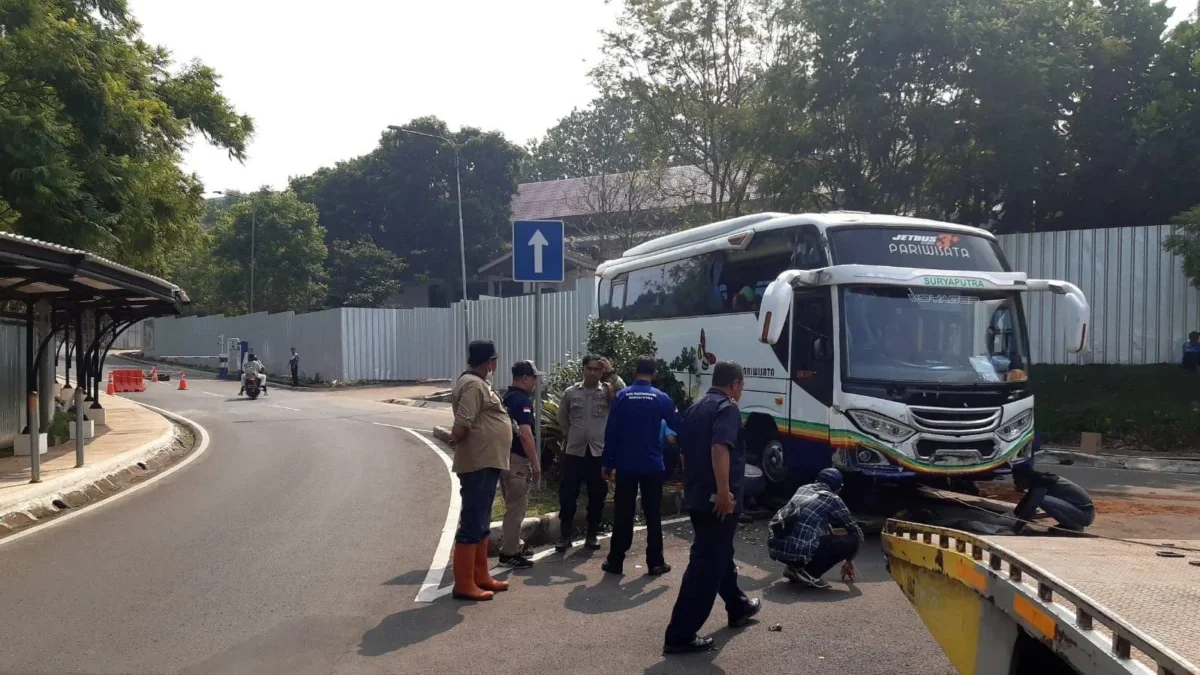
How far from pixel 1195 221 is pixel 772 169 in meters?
10.6

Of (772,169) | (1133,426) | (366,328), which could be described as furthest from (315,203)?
(1133,426)

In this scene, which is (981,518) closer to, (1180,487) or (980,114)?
(1180,487)

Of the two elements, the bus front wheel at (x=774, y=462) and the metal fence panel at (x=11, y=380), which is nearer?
Result: the bus front wheel at (x=774, y=462)

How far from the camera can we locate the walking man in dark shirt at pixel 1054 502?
8.29 meters

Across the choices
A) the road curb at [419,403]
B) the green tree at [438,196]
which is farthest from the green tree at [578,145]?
the road curb at [419,403]

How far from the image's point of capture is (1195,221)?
16125 mm

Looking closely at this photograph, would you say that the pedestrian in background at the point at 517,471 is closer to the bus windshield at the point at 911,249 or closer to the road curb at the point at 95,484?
the bus windshield at the point at 911,249

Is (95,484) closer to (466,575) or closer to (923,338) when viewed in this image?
(466,575)

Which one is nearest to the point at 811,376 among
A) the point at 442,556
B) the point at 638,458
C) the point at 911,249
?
the point at 911,249

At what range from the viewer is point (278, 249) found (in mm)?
50656

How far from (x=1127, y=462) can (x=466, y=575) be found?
39.5ft

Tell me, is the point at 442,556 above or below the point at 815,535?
below

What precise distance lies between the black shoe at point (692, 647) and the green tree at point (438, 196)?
1809 inches

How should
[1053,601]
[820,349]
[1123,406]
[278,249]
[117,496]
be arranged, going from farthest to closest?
[278,249], [1123,406], [117,496], [820,349], [1053,601]
